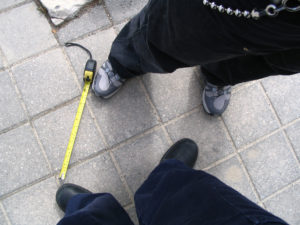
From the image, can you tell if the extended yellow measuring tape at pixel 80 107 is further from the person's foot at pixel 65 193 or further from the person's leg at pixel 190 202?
the person's leg at pixel 190 202

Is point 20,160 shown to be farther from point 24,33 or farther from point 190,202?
point 190,202

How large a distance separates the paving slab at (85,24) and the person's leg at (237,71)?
0.86 meters

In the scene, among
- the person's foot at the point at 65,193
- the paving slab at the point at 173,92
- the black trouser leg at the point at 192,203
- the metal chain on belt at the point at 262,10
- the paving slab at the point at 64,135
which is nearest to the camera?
the metal chain on belt at the point at 262,10

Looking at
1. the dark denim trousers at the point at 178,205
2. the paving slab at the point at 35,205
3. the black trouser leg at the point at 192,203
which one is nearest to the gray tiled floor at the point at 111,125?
the paving slab at the point at 35,205

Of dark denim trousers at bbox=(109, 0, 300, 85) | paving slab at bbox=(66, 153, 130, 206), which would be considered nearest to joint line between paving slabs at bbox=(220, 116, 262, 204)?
dark denim trousers at bbox=(109, 0, 300, 85)

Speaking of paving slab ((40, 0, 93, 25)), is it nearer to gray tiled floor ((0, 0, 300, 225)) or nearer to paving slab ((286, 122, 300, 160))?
gray tiled floor ((0, 0, 300, 225))

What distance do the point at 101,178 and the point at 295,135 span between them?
1491mm

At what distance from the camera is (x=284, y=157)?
1.86m

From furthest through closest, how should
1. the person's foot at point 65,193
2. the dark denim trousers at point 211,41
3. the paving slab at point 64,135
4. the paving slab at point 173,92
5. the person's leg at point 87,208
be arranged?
the paving slab at point 173,92 < the paving slab at point 64,135 < the person's foot at point 65,193 < the person's leg at point 87,208 < the dark denim trousers at point 211,41

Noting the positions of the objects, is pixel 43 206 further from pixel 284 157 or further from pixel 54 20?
pixel 284 157

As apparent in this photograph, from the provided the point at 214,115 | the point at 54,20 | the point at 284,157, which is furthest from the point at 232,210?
the point at 54,20

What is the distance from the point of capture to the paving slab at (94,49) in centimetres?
182

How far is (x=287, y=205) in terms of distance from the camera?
5.95 ft

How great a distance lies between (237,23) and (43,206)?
1.65 m
